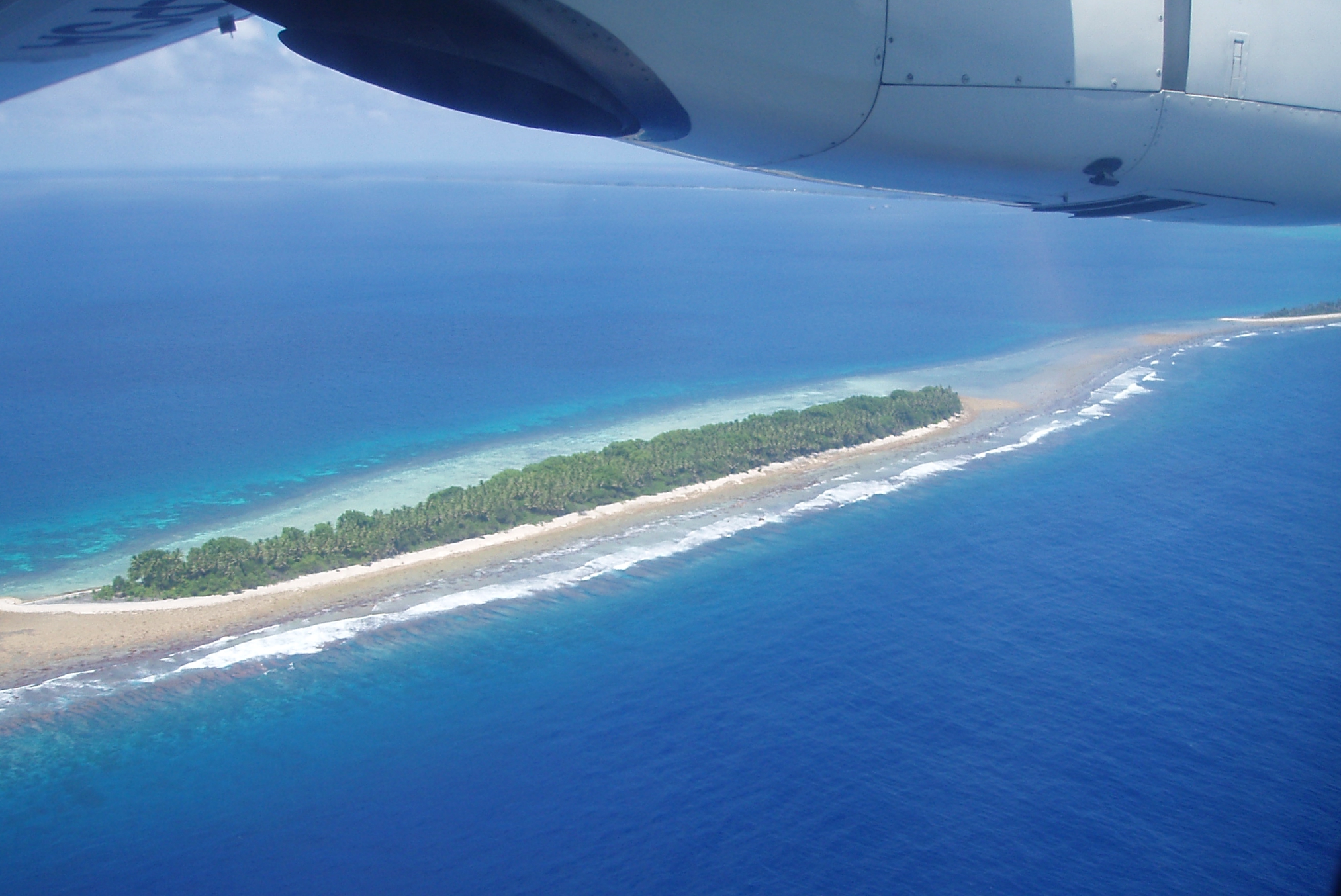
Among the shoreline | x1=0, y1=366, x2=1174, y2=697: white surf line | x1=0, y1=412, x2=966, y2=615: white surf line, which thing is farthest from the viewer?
x1=0, y1=412, x2=966, y2=615: white surf line

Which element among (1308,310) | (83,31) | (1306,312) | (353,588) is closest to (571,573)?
(353,588)

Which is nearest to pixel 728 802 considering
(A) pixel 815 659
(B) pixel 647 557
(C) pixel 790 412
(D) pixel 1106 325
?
(A) pixel 815 659

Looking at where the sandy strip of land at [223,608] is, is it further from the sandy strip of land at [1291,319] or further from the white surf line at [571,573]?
the sandy strip of land at [1291,319]

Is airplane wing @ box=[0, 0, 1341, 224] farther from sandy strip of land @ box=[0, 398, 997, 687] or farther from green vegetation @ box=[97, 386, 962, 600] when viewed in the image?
green vegetation @ box=[97, 386, 962, 600]

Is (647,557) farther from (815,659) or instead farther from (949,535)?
(949,535)

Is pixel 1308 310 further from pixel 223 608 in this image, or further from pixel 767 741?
pixel 223 608

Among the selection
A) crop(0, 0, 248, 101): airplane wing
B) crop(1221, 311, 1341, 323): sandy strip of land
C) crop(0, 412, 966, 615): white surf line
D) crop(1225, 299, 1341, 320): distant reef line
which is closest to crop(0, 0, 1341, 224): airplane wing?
crop(0, 0, 248, 101): airplane wing
